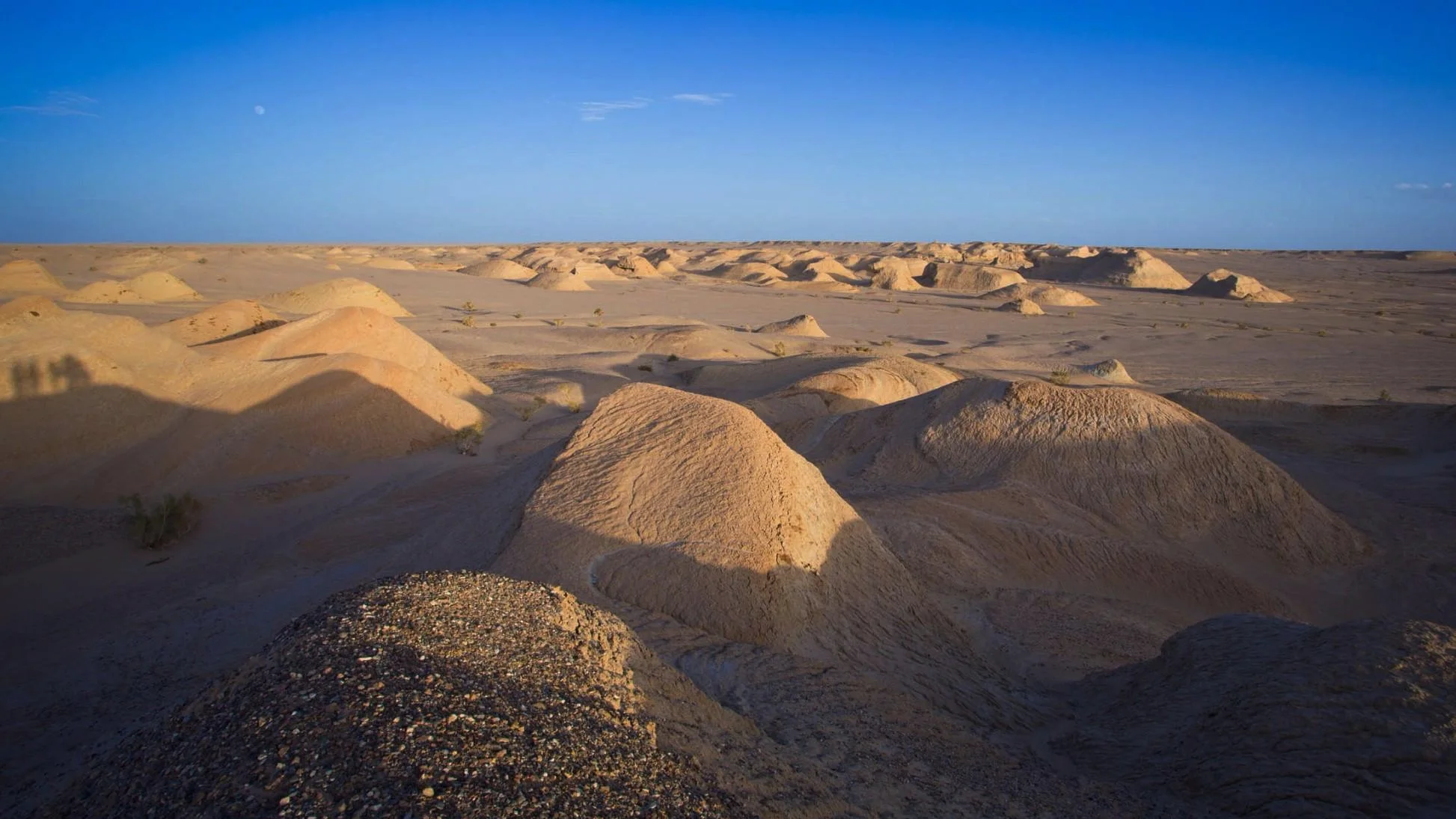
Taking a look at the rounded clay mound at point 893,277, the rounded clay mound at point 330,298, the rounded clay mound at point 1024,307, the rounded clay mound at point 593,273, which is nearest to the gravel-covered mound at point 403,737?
the rounded clay mound at point 330,298

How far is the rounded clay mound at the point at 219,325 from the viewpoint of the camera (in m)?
12.4

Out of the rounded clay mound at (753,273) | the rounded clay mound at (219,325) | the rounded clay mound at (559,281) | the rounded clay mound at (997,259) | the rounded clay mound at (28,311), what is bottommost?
the rounded clay mound at (219,325)

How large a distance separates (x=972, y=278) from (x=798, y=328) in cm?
1897

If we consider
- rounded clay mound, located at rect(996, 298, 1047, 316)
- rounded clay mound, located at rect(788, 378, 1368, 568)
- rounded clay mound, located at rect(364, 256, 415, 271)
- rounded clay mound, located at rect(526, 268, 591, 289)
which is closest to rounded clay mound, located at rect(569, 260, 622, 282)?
rounded clay mound, located at rect(526, 268, 591, 289)

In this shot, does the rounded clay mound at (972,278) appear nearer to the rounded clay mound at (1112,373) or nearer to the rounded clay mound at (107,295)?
Answer: the rounded clay mound at (1112,373)

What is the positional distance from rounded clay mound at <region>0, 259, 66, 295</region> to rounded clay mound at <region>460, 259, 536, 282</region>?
58.1ft

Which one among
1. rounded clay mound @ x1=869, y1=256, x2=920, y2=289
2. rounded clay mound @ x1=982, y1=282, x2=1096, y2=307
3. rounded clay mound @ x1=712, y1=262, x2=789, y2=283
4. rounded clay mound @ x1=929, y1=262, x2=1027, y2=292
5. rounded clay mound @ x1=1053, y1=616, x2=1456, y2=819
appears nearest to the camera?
rounded clay mound @ x1=1053, y1=616, x2=1456, y2=819

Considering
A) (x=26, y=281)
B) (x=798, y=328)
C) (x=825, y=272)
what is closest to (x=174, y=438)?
(x=798, y=328)

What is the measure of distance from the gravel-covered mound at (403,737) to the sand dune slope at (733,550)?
1.51 m

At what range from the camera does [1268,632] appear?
389cm

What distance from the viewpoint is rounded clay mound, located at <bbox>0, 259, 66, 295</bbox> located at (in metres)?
20.5

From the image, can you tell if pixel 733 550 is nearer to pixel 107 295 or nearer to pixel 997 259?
pixel 107 295

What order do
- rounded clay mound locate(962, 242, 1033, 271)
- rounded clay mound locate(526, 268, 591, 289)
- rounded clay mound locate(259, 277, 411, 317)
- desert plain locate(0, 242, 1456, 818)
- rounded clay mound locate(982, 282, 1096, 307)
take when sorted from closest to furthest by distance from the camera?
desert plain locate(0, 242, 1456, 818) → rounded clay mound locate(259, 277, 411, 317) → rounded clay mound locate(982, 282, 1096, 307) → rounded clay mound locate(526, 268, 591, 289) → rounded clay mound locate(962, 242, 1033, 271)

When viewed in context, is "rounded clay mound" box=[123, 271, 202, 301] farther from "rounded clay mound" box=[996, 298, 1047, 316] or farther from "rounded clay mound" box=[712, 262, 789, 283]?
"rounded clay mound" box=[712, 262, 789, 283]
